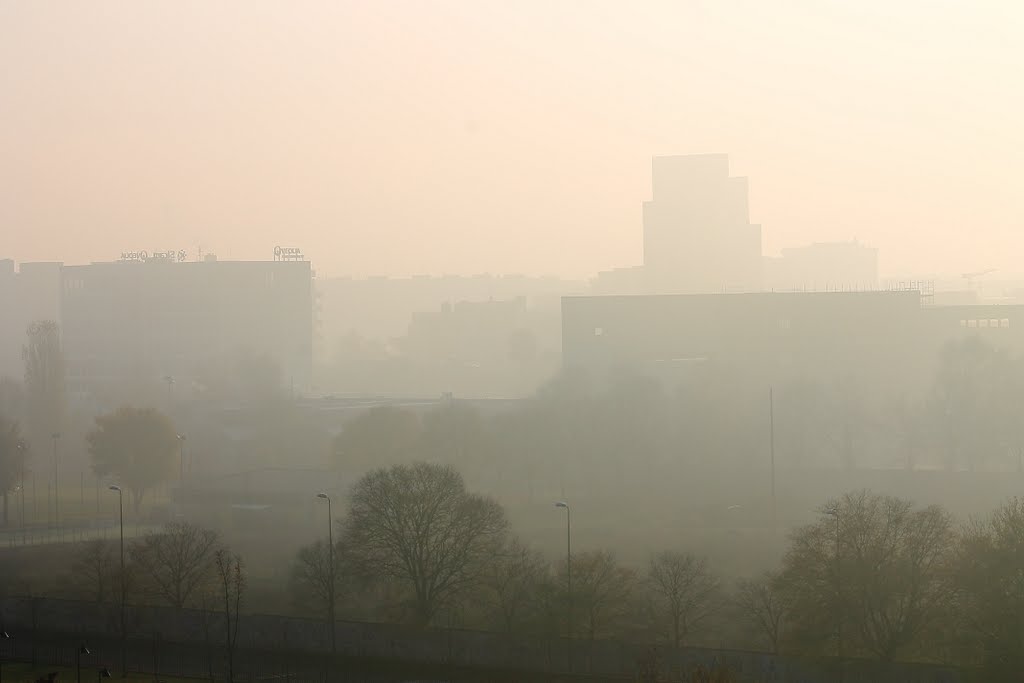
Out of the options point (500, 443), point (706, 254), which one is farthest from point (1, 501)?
point (706, 254)

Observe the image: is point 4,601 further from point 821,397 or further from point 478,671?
point 821,397

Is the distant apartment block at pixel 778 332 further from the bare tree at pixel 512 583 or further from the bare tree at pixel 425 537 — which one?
the bare tree at pixel 512 583

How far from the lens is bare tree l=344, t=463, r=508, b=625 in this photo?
27.5 meters

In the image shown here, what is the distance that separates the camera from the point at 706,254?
11969 cm

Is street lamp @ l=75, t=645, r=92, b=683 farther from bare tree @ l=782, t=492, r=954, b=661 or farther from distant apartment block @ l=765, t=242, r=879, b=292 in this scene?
distant apartment block @ l=765, t=242, r=879, b=292

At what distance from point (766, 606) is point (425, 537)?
719cm

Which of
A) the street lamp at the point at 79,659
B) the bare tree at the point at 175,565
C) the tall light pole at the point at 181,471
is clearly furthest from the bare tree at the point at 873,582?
the tall light pole at the point at 181,471

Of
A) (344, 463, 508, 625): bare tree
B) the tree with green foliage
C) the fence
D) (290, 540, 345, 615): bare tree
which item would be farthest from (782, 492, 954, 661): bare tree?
the tree with green foliage

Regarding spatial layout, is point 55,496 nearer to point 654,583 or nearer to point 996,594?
point 654,583

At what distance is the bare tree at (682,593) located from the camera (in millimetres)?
24766

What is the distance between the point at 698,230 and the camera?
4764 inches

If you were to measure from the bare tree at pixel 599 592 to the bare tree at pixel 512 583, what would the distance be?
26.5 inches

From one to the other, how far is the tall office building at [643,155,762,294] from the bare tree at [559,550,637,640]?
306 ft

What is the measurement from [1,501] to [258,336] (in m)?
48.4
